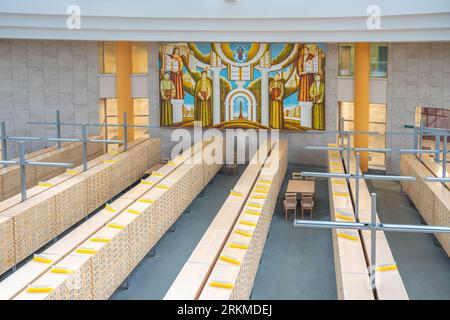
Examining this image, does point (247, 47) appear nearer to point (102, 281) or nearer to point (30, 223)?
point (30, 223)

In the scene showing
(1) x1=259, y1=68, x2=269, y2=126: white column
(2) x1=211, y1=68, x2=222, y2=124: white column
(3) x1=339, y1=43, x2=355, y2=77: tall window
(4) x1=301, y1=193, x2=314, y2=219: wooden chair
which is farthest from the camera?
(2) x1=211, y1=68, x2=222, y2=124: white column

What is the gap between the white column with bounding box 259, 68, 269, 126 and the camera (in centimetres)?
2014

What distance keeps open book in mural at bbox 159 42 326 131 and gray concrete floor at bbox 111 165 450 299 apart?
5.00 m

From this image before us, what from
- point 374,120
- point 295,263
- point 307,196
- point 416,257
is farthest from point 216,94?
point 416,257

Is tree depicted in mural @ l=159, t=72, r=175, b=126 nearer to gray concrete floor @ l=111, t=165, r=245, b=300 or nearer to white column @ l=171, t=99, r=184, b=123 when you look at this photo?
white column @ l=171, t=99, r=184, b=123

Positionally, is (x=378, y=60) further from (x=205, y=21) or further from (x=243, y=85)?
(x=205, y=21)

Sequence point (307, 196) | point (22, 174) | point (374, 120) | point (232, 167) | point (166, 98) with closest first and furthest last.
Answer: point (22, 174) → point (307, 196) → point (232, 167) → point (374, 120) → point (166, 98)

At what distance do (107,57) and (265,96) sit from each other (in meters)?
5.80

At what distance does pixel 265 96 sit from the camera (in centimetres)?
2023

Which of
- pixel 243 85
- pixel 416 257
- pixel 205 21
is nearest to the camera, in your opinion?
pixel 416 257

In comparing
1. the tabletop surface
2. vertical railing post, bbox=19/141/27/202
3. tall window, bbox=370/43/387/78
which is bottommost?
the tabletop surface

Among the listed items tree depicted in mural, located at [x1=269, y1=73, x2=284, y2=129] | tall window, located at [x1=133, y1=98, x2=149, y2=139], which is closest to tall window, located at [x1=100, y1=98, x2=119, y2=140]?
tall window, located at [x1=133, y1=98, x2=149, y2=139]

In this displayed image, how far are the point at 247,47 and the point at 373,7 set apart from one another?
508 cm

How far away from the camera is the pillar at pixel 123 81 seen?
798 inches
